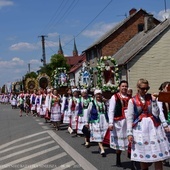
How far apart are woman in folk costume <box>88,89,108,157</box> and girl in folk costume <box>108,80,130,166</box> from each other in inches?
58.0

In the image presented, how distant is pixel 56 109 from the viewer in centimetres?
1555

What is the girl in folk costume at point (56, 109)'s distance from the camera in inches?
610

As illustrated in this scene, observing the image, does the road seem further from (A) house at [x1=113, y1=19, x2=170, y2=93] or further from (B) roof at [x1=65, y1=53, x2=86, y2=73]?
(B) roof at [x1=65, y1=53, x2=86, y2=73]

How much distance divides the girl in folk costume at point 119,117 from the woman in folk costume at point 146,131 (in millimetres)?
1572

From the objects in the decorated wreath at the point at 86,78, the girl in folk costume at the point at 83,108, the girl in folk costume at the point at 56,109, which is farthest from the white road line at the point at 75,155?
the girl in folk costume at the point at 56,109

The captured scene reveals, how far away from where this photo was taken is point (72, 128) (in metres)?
13.9

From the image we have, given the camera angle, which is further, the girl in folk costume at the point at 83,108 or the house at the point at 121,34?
the house at the point at 121,34

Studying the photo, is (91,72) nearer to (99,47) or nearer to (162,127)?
(162,127)

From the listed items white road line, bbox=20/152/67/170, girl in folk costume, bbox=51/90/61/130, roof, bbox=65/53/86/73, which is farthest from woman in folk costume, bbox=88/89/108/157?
roof, bbox=65/53/86/73

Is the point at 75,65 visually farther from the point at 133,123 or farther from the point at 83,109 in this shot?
the point at 133,123

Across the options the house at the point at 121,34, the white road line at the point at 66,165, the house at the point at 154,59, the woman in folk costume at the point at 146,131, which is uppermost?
the house at the point at 121,34

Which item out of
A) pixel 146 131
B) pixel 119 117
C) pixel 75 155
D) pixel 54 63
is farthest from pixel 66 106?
pixel 54 63

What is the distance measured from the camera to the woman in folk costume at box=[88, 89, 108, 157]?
9.47 meters

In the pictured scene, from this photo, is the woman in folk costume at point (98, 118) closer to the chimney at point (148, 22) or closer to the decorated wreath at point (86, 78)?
the decorated wreath at point (86, 78)
